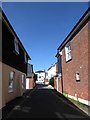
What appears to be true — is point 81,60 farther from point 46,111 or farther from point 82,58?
point 46,111

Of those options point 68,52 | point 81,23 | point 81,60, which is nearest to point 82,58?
point 81,60

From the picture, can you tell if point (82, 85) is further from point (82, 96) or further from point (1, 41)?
point (1, 41)

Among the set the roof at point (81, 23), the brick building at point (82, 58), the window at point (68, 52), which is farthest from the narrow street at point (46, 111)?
the window at point (68, 52)

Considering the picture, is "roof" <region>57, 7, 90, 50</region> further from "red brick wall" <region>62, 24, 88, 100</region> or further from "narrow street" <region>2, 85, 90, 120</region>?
"narrow street" <region>2, 85, 90, 120</region>

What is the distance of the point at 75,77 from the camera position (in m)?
17.2

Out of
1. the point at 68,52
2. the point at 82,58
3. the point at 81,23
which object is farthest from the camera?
the point at 68,52

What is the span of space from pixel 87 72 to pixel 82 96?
7.02 ft

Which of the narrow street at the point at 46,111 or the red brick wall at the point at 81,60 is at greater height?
the red brick wall at the point at 81,60

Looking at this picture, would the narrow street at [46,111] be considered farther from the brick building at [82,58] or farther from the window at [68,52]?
the window at [68,52]

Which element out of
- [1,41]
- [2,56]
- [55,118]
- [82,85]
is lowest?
[55,118]

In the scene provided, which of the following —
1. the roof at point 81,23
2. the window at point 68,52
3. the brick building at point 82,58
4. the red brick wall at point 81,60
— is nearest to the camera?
the roof at point 81,23

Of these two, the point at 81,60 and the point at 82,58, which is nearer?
the point at 82,58

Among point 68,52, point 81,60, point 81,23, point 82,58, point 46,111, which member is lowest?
point 46,111

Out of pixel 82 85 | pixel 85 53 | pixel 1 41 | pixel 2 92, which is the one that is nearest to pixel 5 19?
pixel 1 41
